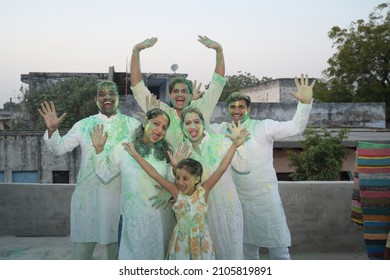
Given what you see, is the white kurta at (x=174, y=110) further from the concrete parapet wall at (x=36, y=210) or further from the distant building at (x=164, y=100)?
the distant building at (x=164, y=100)

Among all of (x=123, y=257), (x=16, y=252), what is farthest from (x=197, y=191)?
(x=16, y=252)

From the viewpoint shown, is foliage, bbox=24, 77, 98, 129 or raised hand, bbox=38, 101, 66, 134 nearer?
raised hand, bbox=38, 101, 66, 134

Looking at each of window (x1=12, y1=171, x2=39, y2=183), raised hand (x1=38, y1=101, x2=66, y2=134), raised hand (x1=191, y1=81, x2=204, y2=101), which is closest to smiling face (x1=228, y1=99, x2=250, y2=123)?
raised hand (x1=191, y1=81, x2=204, y2=101)

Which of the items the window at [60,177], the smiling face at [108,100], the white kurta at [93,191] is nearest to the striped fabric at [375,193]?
the white kurta at [93,191]

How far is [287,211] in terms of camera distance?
5.12m

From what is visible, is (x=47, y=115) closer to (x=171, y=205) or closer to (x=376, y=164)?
(x=171, y=205)

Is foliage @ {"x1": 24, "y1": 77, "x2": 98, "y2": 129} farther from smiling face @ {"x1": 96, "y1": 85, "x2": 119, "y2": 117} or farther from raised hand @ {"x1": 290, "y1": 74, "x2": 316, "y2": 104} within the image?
raised hand @ {"x1": 290, "y1": 74, "x2": 316, "y2": 104}

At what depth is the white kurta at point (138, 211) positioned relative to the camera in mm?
3631


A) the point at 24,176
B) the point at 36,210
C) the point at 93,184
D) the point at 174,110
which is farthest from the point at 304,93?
the point at 24,176

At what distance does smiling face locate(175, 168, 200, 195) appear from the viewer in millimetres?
3500

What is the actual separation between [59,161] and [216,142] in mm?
5461

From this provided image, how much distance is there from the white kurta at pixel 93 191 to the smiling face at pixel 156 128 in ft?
1.07

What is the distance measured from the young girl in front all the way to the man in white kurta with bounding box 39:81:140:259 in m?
0.46

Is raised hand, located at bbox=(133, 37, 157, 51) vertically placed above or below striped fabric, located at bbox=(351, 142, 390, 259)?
above
